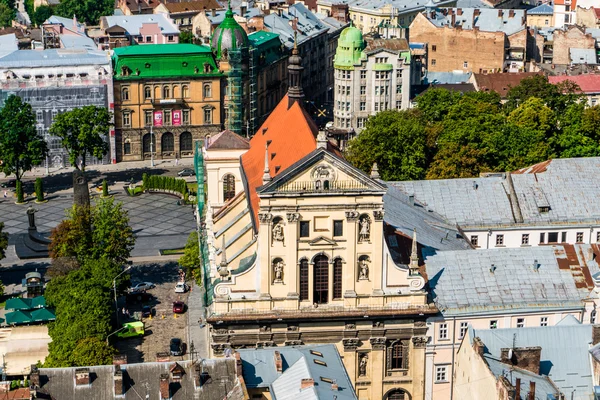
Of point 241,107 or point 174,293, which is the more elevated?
point 241,107

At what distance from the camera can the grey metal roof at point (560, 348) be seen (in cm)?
10212

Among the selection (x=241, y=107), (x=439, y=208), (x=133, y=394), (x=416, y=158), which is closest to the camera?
(x=133, y=394)

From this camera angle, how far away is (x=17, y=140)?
189 meters

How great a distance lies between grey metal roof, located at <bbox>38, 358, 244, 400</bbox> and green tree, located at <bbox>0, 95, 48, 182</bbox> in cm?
9548

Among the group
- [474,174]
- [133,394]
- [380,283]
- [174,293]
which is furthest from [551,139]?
[133,394]

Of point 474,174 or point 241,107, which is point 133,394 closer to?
point 241,107

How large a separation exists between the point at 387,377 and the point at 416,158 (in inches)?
2044

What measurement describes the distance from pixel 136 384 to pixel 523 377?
90.1ft

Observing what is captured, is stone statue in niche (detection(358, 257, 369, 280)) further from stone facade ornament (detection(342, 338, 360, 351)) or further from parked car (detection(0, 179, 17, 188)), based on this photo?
parked car (detection(0, 179, 17, 188))

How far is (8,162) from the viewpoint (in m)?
188

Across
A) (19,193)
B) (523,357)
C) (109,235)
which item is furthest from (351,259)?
(19,193)

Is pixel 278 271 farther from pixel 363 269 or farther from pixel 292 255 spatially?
pixel 363 269

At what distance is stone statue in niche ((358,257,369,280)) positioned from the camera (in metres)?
114

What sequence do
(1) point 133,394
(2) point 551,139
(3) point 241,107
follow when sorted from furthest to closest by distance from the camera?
(2) point 551,139, (3) point 241,107, (1) point 133,394
